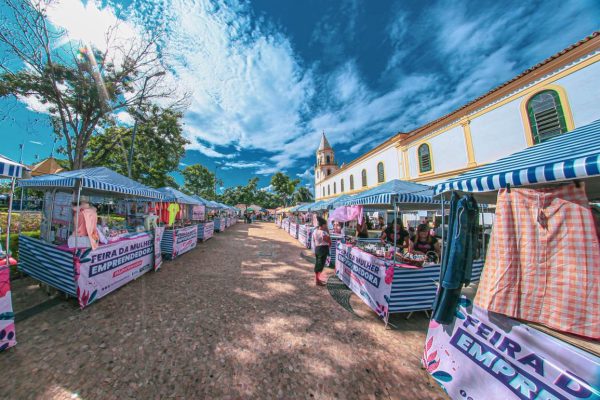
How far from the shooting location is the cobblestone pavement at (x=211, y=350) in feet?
7.80

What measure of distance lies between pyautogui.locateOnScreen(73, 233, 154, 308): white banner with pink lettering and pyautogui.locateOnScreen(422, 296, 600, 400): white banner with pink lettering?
6128 mm

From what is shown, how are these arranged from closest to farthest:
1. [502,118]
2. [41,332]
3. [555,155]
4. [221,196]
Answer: [555,155] → [41,332] → [502,118] → [221,196]

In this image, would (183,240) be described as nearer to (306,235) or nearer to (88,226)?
(88,226)

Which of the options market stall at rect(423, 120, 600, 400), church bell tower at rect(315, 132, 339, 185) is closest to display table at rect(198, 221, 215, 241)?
market stall at rect(423, 120, 600, 400)

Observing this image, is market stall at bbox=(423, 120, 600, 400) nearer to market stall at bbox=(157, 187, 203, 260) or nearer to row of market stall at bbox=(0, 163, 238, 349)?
row of market stall at bbox=(0, 163, 238, 349)

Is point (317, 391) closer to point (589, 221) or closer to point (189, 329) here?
point (189, 329)

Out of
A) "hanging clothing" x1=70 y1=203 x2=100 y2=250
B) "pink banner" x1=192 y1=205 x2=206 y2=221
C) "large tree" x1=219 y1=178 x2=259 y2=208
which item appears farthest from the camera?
"large tree" x1=219 y1=178 x2=259 y2=208

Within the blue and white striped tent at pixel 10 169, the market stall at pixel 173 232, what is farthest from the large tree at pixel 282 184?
the blue and white striped tent at pixel 10 169

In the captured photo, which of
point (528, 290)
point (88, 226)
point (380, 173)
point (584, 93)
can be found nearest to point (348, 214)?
point (528, 290)

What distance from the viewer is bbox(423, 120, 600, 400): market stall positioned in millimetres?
1661

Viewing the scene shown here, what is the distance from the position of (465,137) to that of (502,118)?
2184 mm

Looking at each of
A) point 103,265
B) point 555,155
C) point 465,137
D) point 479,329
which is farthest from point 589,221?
point 465,137

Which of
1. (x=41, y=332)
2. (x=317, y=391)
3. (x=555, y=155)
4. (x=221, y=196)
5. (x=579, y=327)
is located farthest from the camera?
(x=221, y=196)

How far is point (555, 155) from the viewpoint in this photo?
208 centimetres
